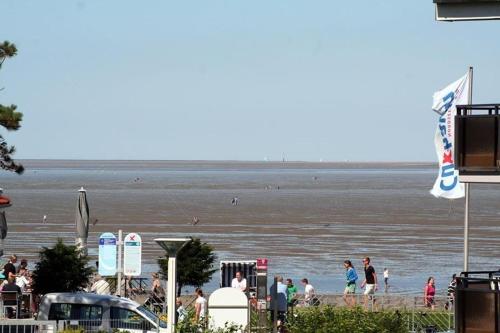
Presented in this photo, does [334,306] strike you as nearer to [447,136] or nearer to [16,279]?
[447,136]

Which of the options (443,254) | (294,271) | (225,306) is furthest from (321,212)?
(225,306)

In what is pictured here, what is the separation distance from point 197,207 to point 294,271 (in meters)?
46.4

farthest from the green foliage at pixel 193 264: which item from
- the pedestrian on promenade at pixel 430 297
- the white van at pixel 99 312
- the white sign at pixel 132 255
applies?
the white van at pixel 99 312

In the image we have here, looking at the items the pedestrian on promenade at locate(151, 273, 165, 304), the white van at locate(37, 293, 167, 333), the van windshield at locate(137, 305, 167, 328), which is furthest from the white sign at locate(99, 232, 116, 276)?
the van windshield at locate(137, 305, 167, 328)

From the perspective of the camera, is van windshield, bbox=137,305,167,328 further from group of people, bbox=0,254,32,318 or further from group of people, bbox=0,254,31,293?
group of people, bbox=0,254,31,293

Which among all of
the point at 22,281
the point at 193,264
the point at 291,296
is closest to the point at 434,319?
the point at 291,296

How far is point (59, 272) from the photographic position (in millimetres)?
26953

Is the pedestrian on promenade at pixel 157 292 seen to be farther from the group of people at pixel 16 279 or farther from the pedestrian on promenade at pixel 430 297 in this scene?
the pedestrian on promenade at pixel 430 297

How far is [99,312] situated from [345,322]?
484cm

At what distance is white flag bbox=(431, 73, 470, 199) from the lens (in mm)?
25219

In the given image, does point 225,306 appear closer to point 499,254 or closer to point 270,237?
point 499,254

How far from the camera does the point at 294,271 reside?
4478cm

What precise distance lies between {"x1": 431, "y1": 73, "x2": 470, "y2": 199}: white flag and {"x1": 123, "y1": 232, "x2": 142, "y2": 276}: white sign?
6941 mm

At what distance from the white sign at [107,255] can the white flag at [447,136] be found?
7775mm
